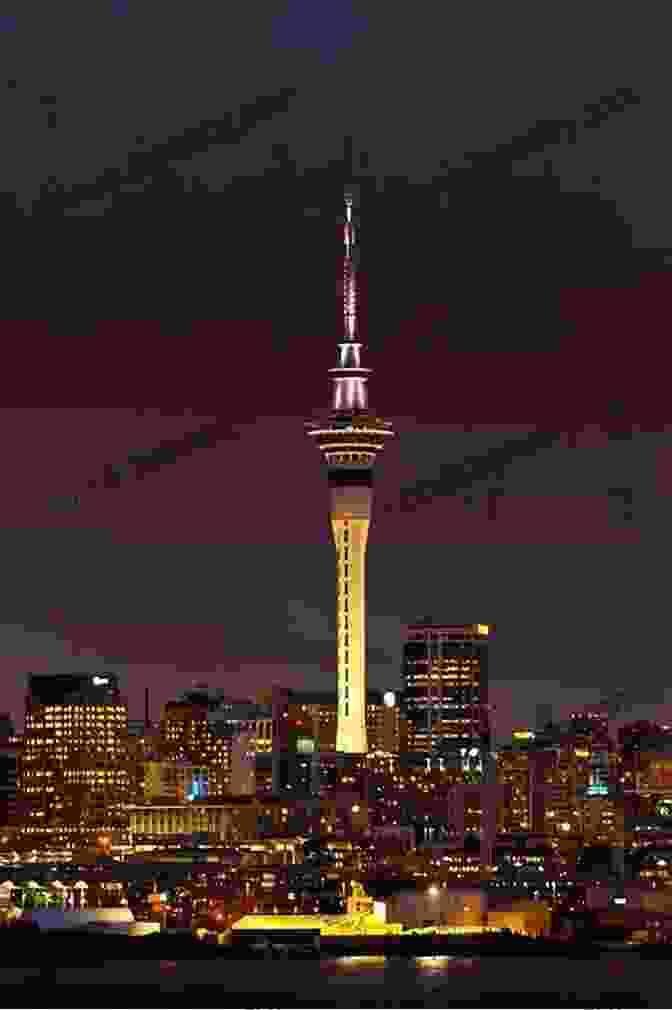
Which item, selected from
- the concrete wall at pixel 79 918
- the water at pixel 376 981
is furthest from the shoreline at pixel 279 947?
the concrete wall at pixel 79 918

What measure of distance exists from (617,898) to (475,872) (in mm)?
14201

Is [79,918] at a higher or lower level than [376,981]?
higher

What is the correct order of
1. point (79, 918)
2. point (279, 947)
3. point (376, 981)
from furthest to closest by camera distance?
1. point (79, 918)
2. point (279, 947)
3. point (376, 981)

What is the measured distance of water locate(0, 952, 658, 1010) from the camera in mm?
118250

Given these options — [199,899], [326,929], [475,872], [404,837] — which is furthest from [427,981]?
[404,837]

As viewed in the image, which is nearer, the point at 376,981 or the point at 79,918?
the point at 376,981

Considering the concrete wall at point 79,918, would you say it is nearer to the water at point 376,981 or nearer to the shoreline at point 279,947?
the shoreline at point 279,947

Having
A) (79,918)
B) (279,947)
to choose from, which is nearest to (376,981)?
(279,947)

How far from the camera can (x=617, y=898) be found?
165 m

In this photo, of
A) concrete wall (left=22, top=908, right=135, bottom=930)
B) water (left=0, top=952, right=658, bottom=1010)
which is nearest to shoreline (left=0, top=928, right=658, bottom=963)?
water (left=0, top=952, right=658, bottom=1010)

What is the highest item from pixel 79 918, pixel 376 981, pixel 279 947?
pixel 79 918

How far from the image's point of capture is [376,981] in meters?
130

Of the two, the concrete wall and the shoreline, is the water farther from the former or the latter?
the concrete wall

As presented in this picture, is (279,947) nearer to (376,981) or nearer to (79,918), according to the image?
(79,918)
